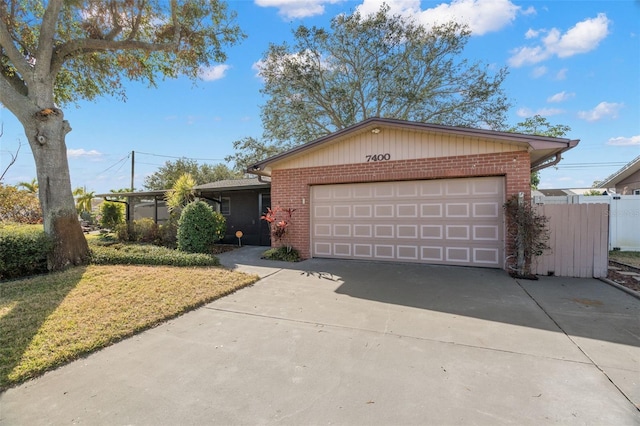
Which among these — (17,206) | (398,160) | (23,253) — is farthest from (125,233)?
(398,160)

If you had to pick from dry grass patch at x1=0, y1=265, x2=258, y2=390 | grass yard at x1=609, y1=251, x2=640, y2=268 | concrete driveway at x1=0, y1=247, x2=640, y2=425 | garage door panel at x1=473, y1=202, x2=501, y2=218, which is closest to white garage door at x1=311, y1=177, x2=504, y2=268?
garage door panel at x1=473, y1=202, x2=501, y2=218

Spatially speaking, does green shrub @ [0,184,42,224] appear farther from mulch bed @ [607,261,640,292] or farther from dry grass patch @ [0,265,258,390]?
mulch bed @ [607,261,640,292]

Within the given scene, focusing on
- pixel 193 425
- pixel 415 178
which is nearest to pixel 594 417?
pixel 193 425

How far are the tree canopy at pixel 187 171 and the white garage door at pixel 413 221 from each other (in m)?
28.4

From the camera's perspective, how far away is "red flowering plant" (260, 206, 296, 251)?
888 cm

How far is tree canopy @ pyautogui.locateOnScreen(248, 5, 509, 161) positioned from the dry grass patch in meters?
12.8

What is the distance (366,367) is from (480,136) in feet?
19.3

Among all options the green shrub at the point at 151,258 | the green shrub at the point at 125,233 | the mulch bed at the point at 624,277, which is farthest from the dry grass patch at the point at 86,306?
the mulch bed at the point at 624,277

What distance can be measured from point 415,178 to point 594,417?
19.6 feet

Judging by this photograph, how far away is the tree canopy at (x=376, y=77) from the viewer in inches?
609

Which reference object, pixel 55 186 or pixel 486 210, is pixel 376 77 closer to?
pixel 486 210

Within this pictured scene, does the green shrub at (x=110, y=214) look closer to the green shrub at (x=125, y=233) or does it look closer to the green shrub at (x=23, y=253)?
the green shrub at (x=125, y=233)

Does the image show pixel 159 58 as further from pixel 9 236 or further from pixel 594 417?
pixel 594 417

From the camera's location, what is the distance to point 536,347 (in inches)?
124
